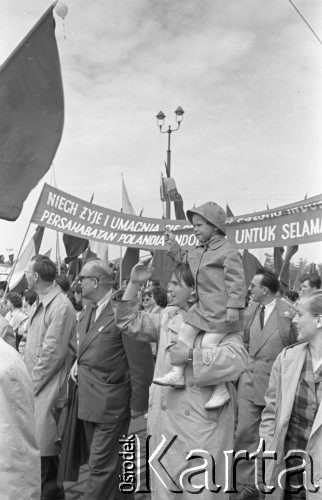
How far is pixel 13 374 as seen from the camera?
200 cm

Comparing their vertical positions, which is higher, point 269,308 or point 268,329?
point 269,308

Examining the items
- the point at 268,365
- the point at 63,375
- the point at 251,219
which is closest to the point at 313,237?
the point at 251,219

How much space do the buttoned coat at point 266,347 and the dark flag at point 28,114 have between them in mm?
2513

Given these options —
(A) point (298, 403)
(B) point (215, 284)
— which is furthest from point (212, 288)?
(A) point (298, 403)

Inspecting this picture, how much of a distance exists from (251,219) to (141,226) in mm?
1922

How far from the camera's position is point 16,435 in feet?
6.50

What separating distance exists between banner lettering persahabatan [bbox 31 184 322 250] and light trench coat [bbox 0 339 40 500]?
16.1 ft

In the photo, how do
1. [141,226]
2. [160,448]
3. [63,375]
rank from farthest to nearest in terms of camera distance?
[141,226] → [63,375] → [160,448]

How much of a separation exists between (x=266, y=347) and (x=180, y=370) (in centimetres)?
205

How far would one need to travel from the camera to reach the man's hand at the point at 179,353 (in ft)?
10.8

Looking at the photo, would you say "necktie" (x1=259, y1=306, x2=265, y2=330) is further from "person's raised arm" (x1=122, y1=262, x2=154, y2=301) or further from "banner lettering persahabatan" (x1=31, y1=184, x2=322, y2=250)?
"person's raised arm" (x1=122, y1=262, x2=154, y2=301)

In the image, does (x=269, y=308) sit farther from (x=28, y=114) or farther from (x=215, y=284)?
(x=28, y=114)

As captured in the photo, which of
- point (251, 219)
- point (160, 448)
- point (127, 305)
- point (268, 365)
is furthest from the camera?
point (251, 219)

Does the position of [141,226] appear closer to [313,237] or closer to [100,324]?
[313,237]
